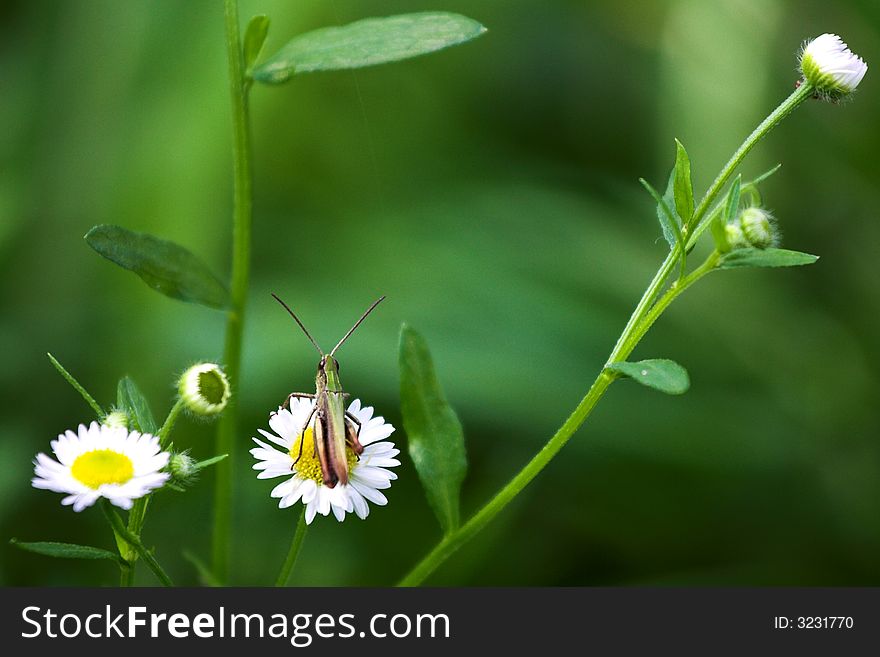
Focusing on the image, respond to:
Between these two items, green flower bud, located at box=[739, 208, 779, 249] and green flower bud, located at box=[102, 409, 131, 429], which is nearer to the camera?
green flower bud, located at box=[102, 409, 131, 429]

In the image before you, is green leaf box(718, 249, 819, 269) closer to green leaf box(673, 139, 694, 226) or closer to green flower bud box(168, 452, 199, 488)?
green leaf box(673, 139, 694, 226)

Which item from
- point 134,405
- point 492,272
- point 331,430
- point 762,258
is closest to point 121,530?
point 134,405

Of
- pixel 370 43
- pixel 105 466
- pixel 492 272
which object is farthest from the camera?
pixel 492 272

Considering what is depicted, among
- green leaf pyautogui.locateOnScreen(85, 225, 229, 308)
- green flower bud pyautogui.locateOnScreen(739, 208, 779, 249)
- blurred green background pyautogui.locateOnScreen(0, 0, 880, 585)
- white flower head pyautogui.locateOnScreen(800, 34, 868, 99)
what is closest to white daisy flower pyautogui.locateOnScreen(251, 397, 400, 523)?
green leaf pyautogui.locateOnScreen(85, 225, 229, 308)

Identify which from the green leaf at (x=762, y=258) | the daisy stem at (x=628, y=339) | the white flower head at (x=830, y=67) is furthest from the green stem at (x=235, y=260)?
the white flower head at (x=830, y=67)

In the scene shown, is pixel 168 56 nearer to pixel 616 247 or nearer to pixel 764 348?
pixel 616 247

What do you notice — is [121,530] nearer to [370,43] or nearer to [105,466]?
[105,466]

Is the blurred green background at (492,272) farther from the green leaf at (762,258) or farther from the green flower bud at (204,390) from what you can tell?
the green leaf at (762,258)
